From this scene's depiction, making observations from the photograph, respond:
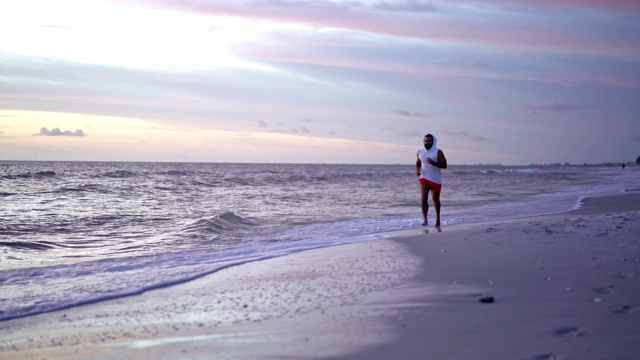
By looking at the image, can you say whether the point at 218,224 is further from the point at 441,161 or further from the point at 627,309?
the point at 627,309

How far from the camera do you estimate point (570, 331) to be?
11.6ft

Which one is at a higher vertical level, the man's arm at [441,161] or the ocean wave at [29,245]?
the man's arm at [441,161]

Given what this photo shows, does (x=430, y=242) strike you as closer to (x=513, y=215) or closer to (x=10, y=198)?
(x=513, y=215)

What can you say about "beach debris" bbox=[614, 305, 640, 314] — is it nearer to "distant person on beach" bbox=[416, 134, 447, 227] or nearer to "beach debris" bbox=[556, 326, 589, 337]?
"beach debris" bbox=[556, 326, 589, 337]

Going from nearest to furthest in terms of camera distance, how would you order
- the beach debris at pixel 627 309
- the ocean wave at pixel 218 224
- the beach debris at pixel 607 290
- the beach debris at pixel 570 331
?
1. the beach debris at pixel 570 331
2. the beach debris at pixel 627 309
3. the beach debris at pixel 607 290
4. the ocean wave at pixel 218 224

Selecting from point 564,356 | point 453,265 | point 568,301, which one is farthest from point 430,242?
point 564,356

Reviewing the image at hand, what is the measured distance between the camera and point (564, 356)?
3.14 metres

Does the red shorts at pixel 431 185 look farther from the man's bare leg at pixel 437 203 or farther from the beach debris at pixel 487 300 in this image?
the beach debris at pixel 487 300

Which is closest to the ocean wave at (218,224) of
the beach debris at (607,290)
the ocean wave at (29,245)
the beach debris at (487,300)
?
the ocean wave at (29,245)

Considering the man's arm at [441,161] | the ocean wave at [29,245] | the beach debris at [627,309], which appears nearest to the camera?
the beach debris at [627,309]

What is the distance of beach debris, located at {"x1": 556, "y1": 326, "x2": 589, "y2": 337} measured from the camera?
347 centimetres

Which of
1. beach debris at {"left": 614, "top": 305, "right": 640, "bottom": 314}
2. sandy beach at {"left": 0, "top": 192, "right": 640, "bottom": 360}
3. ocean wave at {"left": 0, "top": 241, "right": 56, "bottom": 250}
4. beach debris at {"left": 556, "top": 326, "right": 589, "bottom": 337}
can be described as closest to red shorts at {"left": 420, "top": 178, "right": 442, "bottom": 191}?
sandy beach at {"left": 0, "top": 192, "right": 640, "bottom": 360}

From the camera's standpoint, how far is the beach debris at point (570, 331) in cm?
347

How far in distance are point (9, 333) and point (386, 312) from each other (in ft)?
10.1
